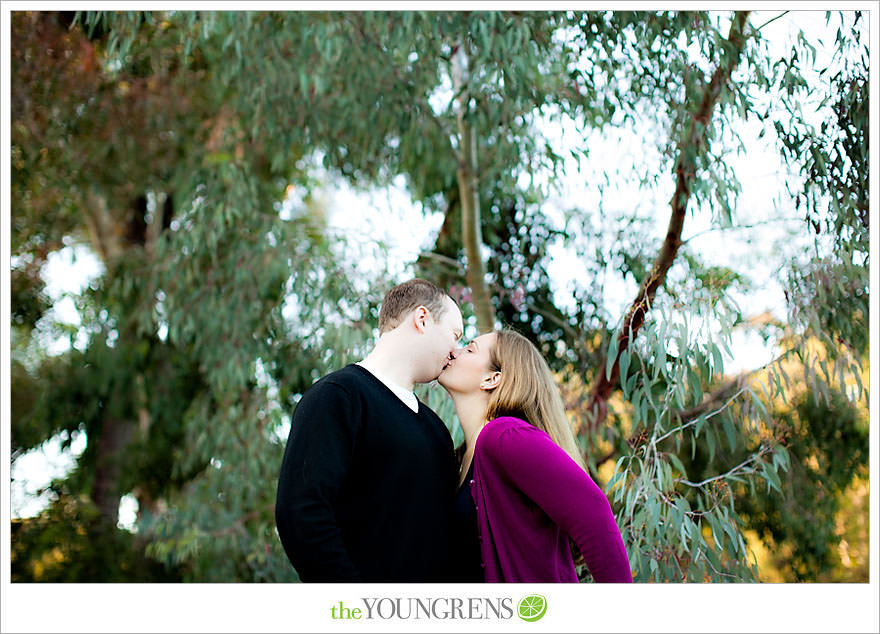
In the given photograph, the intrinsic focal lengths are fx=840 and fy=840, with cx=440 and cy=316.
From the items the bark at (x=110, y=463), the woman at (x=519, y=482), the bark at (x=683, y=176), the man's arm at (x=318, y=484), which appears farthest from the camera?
the bark at (x=110, y=463)

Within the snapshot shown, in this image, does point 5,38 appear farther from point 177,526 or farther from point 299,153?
point 177,526

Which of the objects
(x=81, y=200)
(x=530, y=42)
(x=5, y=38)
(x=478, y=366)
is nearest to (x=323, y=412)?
(x=478, y=366)

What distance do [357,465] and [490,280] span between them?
93.2 inches

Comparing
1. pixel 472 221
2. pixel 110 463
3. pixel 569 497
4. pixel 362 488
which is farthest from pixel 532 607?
pixel 110 463

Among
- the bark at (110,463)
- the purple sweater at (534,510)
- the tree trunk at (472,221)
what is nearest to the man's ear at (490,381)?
the purple sweater at (534,510)

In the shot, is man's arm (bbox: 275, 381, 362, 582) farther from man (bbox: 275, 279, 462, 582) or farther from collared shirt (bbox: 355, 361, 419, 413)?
collared shirt (bbox: 355, 361, 419, 413)

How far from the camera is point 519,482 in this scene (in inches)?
51.1

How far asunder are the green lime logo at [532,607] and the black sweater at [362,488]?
0.51 ft

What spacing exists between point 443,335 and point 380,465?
0.24 metres

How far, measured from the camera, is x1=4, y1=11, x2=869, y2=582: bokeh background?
2.32 m

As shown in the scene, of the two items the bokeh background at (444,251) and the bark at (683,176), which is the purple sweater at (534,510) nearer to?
the bokeh background at (444,251)

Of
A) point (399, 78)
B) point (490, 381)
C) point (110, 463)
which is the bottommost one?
point (490, 381)

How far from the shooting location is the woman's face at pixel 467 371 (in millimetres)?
1471

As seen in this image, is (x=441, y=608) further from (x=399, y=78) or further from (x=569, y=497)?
(x=399, y=78)
